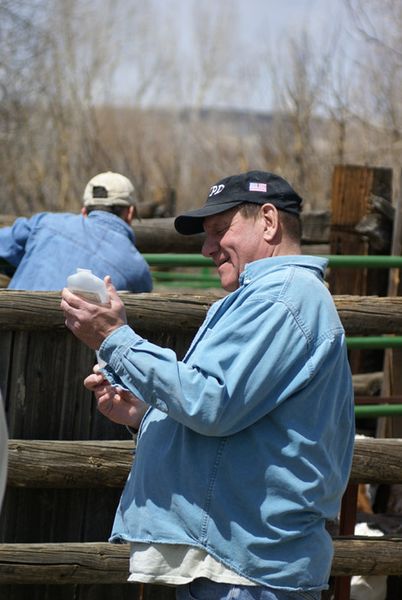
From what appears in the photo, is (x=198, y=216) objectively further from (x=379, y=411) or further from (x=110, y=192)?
(x=110, y=192)

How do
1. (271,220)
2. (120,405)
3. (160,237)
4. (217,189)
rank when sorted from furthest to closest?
(160,237), (120,405), (217,189), (271,220)

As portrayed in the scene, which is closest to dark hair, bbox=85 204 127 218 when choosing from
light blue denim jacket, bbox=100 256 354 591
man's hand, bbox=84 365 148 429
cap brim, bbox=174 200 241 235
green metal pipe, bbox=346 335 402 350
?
green metal pipe, bbox=346 335 402 350

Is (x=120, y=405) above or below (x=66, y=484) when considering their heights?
above

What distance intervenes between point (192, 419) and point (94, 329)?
36 cm

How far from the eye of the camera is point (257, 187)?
9.29ft

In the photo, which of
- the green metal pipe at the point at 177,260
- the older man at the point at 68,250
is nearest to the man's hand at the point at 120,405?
the older man at the point at 68,250

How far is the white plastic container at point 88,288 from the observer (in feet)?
8.92

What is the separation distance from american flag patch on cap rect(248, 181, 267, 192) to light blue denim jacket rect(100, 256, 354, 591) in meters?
0.25

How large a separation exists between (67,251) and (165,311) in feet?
4.44

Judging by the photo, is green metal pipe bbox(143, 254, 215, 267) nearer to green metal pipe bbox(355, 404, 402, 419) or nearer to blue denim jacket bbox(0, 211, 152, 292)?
blue denim jacket bbox(0, 211, 152, 292)

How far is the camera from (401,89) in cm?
1861

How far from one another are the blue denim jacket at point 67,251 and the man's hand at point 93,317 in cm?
224

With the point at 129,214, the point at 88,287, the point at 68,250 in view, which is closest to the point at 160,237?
the point at 129,214

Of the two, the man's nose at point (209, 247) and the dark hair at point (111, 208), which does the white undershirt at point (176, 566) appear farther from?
the dark hair at point (111, 208)
